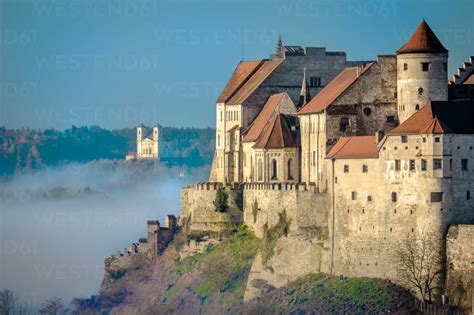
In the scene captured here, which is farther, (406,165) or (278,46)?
(278,46)

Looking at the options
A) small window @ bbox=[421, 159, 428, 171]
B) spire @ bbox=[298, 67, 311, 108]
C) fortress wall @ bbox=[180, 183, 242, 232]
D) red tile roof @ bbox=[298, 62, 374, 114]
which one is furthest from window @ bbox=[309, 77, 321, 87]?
small window @ bbox=[421, 159, 428, 171]

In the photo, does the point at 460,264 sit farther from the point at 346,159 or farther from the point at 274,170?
the point at 274,170

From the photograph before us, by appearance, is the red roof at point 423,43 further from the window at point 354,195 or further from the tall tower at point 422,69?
the window at point 354,195

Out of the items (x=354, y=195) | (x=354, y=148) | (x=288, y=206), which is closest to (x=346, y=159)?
(x=354, y=148)

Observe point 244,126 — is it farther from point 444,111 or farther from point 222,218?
point 444,111

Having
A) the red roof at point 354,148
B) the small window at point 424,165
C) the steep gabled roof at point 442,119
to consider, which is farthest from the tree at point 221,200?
the small window at point 424,165

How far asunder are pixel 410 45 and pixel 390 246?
10.6 metres

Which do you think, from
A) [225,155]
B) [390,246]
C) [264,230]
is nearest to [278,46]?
[225,155]

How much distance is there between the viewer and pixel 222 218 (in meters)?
127

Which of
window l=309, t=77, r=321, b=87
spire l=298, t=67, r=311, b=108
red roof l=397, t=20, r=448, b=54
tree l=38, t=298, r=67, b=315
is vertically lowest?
tree l=38, t=298, r=67, b=315

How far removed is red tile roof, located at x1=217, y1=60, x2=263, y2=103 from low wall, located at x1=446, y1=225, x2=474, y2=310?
1148 inches

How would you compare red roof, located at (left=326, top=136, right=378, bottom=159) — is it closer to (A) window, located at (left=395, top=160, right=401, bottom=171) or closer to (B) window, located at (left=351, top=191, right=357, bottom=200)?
(B) window, located at (left=351, top=191, right=357, bottom=200)

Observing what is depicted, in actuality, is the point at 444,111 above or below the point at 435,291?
above

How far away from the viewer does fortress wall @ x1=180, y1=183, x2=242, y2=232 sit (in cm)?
12619
